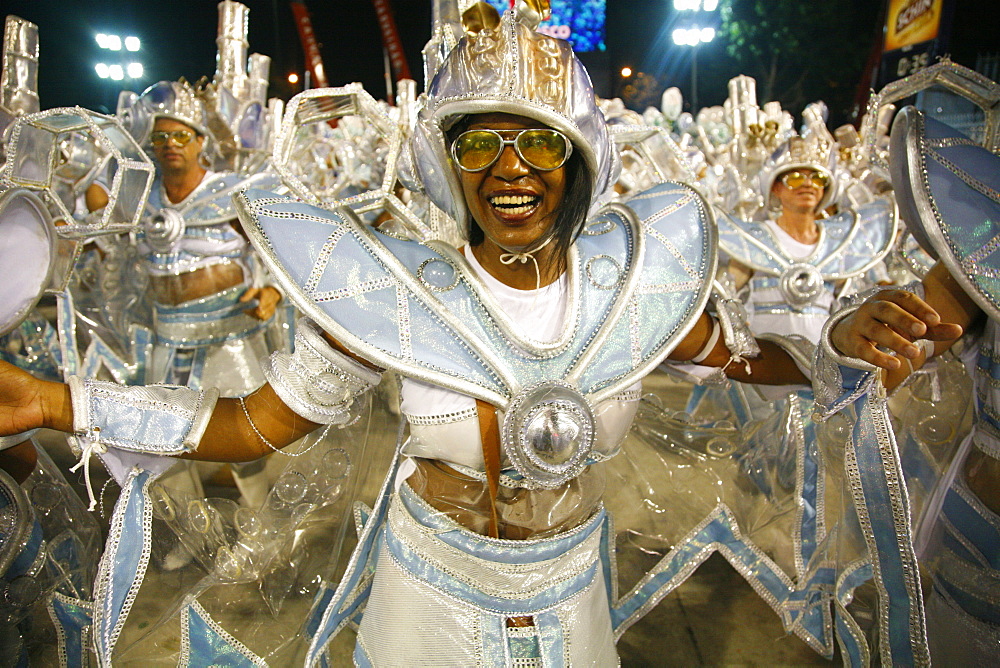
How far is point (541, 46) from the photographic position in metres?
1.23

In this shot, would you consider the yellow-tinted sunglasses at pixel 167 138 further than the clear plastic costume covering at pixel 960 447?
Yes

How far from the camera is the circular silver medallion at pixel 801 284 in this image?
3.33m

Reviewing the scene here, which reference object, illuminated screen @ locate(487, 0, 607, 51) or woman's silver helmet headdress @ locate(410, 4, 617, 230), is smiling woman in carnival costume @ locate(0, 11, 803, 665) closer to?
woman's silver helmet headdress @ locate(410, 4, 617, 230)

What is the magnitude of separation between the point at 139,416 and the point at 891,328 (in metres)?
1.45

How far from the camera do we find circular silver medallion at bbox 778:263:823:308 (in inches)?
131

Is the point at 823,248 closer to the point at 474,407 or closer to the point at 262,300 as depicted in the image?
the point at 474,407

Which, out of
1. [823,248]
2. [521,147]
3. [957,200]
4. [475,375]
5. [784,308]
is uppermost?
[521,147]

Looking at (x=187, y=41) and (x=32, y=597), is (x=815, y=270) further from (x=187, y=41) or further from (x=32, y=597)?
(x=187, y=41)

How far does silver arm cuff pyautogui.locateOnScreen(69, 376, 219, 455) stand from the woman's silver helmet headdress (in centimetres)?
75

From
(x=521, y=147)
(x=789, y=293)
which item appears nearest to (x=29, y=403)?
(x=521, y=147)

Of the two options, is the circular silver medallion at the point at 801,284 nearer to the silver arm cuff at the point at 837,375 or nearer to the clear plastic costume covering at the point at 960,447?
the clear plastic costume covering at the point at 960,447

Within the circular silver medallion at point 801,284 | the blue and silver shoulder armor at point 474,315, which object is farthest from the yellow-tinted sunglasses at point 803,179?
the blue and silver shoulder armor at point 474,315

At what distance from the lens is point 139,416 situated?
49.4 inches

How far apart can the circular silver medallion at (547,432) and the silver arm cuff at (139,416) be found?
64 centimetres
